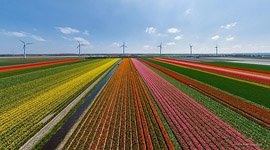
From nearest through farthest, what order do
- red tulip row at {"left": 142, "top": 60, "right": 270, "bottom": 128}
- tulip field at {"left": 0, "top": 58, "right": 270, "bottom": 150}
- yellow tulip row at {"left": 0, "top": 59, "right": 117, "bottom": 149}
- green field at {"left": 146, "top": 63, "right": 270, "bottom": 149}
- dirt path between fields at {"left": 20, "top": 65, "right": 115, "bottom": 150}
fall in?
dirt path between fields at {"left": 20, "top": 65, "right": 115, "bottom": 150} → tulip field at {"left": 0, "top": 58, "right": 270, "bottom": 150} → green field at {"left": 146, "top": 63, "right": 270, "bottom": 149} → yellow tulip row at {"left": 0, "top": 59, "right": 117, "bottom": 149} → red tulip row at {"left": 142, "top": 60, "right": 270, "bottom": 128}

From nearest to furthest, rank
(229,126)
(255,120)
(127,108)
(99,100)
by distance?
(229,126) → (255,120) → (127,108) → (99,100)

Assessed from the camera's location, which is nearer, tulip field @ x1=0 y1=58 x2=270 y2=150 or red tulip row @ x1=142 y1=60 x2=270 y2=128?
tulip field @ x1=0 y1=58 x2=270 y2=150

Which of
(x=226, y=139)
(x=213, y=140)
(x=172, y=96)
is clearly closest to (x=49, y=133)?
(x=213, y=140)

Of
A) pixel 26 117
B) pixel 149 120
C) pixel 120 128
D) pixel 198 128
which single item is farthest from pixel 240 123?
pixel 26 117

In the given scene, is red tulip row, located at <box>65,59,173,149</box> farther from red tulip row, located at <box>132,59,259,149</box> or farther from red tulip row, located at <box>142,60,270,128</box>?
red tulip row, located at <box>142,60,270,128</box>

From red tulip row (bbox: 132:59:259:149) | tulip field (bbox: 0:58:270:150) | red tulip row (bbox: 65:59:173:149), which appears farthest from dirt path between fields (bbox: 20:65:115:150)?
red tulip row (bbox: 132:59:259:149)

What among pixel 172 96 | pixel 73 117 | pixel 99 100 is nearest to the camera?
pixel 73 117

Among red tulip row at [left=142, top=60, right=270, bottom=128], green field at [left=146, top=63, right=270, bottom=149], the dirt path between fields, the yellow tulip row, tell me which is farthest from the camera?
red tulip row at [left=142, top=60, right=270, bottom=128]

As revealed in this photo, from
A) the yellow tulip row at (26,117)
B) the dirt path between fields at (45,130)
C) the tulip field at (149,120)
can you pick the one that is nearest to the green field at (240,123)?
the tulip field at (149,120)

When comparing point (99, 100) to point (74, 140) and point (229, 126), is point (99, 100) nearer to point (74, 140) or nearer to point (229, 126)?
point (74, 140)
